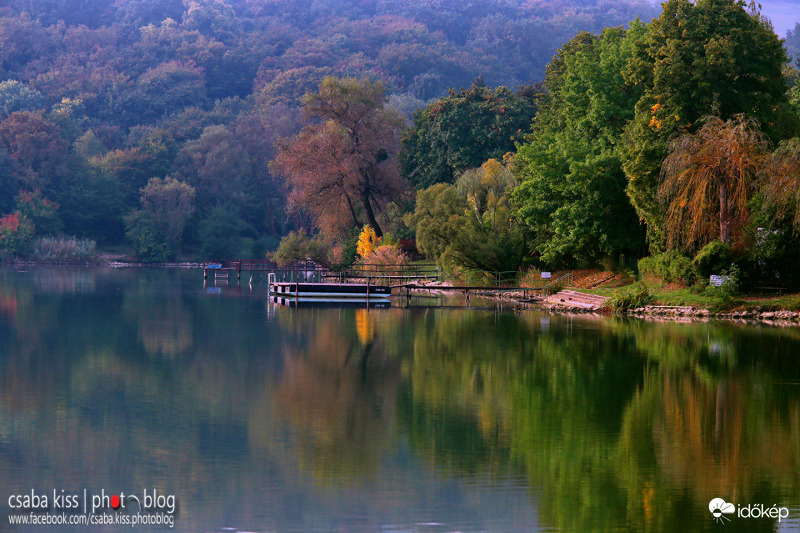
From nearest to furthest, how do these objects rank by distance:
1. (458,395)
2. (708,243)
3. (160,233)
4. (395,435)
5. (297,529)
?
(297,529) → (395,435) → (458,395) → (708,243) → (160,233)

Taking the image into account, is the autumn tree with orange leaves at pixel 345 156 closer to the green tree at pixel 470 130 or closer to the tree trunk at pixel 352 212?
the tree trunk at pixel 352 212

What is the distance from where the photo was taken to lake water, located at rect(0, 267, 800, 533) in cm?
1123

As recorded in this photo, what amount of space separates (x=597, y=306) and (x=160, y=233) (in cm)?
7325

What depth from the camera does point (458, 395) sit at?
18.6m

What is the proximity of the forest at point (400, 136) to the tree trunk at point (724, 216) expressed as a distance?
9 cm

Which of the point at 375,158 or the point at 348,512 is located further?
the point at 375,158

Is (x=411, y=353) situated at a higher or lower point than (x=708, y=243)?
lower

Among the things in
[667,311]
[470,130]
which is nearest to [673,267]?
[667,311]

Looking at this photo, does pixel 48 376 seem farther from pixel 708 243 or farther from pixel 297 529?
pixel 708 243

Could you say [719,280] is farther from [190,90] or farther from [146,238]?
[190,90]

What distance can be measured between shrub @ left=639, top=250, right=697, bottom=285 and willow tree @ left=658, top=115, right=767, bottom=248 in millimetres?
876

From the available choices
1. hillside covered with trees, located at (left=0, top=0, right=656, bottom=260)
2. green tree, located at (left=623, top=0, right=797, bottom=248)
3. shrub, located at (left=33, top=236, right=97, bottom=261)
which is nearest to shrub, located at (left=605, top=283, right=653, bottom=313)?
green tree, located at (left=623, top=0, right=797, bottom=248)

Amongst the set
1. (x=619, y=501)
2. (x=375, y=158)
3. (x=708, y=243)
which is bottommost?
(x=619, y=501)

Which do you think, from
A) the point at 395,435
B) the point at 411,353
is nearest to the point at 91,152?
the point at 411,353
